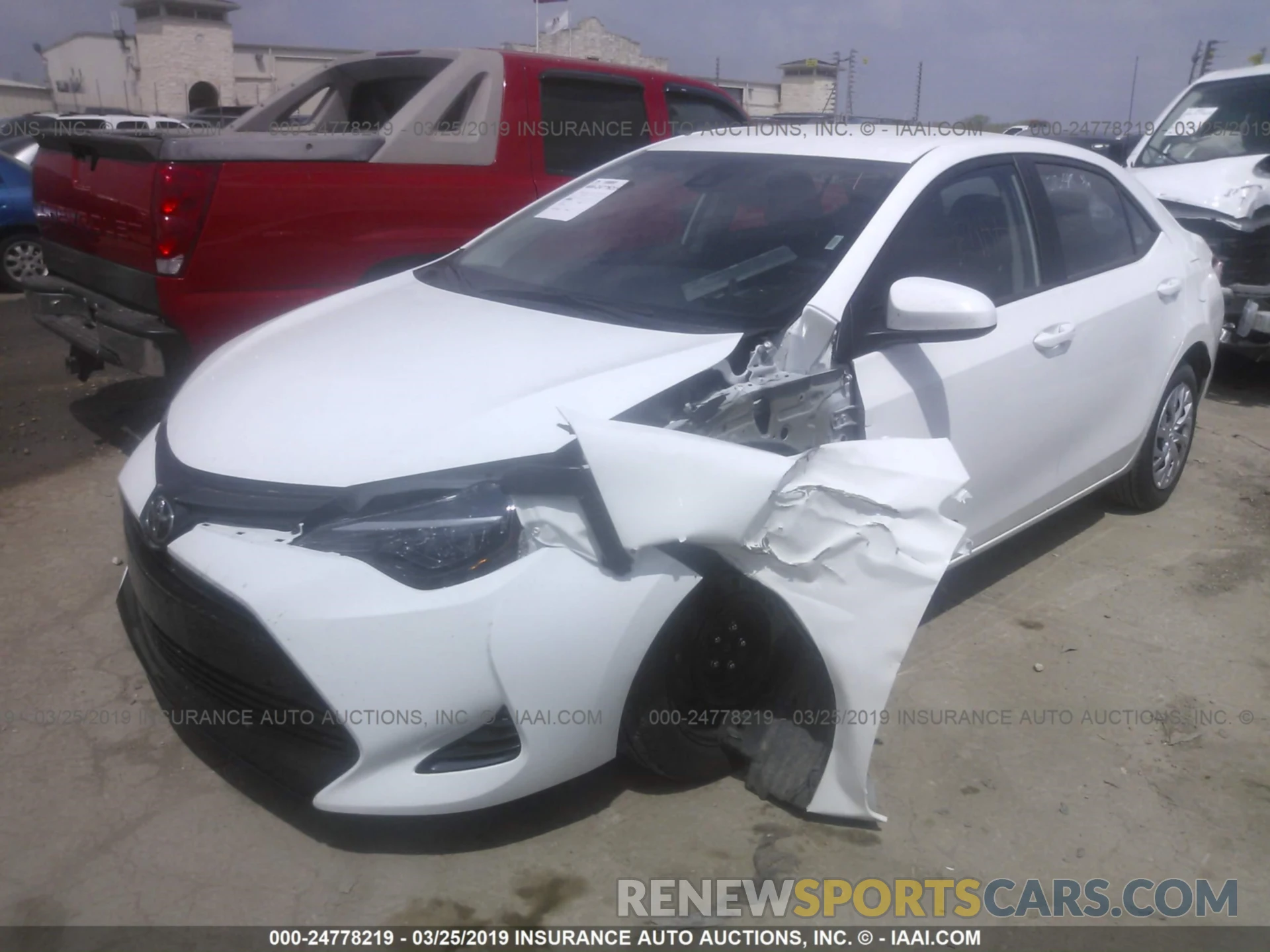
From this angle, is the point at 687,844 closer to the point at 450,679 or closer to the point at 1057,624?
the point at 450,679

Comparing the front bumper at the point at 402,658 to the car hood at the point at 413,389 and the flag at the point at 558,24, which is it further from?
the flag at the point at 558,24

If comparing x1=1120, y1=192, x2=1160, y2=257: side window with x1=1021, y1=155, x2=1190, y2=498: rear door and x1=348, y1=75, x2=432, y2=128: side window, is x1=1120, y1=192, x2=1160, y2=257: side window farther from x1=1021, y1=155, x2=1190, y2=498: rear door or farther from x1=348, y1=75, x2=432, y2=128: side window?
x1=348, y1=75, x2=432, y2=128: side window

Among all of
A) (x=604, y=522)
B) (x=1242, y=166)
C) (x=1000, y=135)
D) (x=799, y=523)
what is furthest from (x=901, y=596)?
(x=1242, y=166)

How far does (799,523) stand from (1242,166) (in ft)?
20.5

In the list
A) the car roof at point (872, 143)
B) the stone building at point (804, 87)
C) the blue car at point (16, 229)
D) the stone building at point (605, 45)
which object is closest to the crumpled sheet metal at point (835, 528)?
the car roof at point (872, 143)

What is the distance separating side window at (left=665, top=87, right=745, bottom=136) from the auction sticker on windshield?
8.38 ft

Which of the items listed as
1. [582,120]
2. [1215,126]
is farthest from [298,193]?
[1215,126]

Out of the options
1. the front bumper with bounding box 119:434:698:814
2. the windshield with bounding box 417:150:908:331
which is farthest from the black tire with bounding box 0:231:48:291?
the front bumper with bounding box 119:434:698:814

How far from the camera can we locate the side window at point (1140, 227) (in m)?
4.25

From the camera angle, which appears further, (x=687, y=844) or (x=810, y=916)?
(x=687, y=844)

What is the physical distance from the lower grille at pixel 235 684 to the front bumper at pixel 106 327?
1.93m

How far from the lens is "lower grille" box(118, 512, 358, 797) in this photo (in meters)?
2.28

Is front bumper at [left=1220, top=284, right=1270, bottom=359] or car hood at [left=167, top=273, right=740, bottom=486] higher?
car hood at [left=167, top=273, right=740, bottom=486]

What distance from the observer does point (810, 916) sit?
2.45 meters
